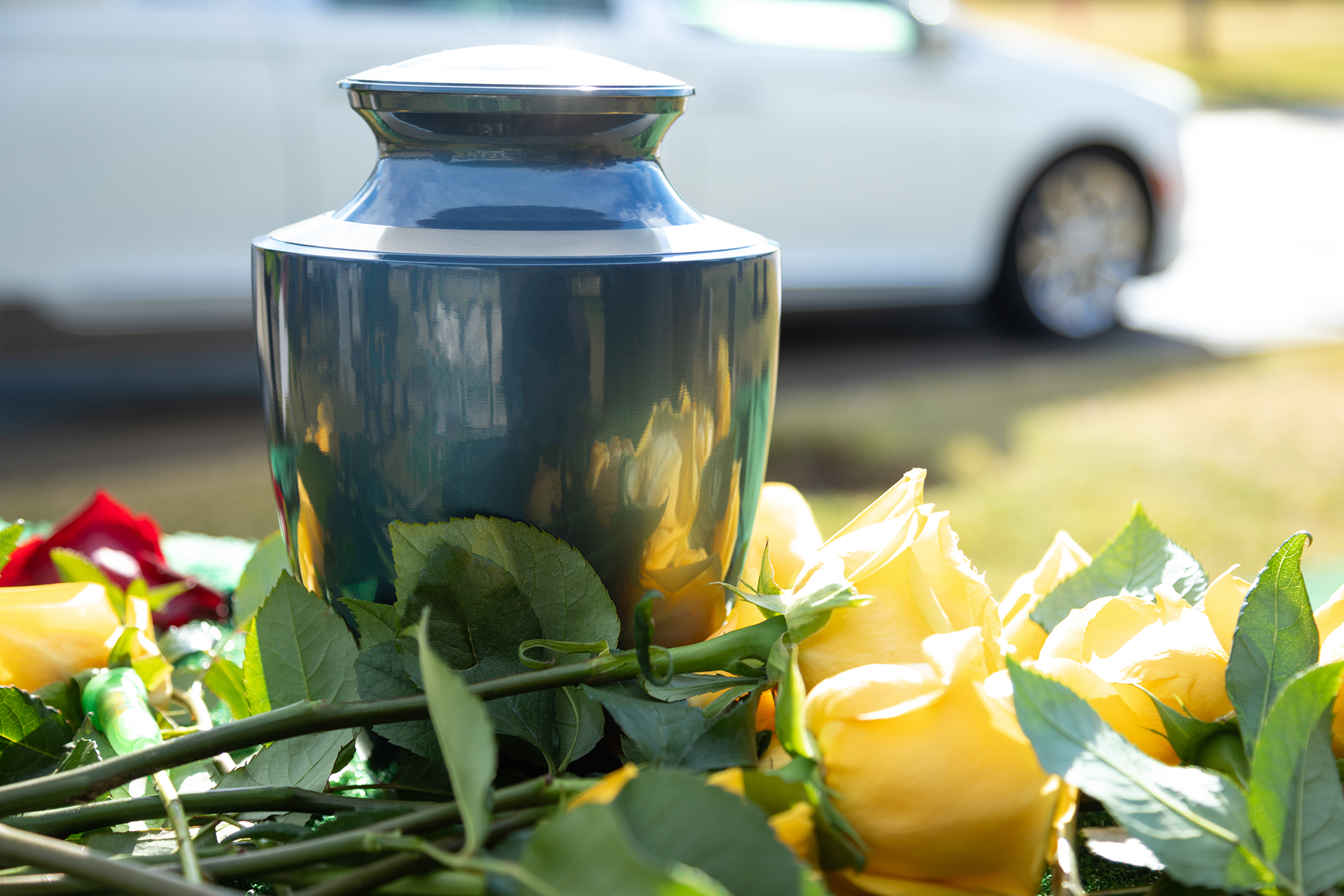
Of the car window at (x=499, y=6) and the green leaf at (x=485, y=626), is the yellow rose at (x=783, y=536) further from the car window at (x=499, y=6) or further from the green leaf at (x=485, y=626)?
the car window at (x=499, y=6)

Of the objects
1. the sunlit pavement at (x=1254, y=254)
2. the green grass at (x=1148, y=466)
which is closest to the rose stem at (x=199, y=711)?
the green grass at (x=1148, y=466)

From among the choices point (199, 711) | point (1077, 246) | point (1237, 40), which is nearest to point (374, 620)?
point (199, 711)

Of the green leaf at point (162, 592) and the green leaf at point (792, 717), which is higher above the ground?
the green leaf at point (792, 717)

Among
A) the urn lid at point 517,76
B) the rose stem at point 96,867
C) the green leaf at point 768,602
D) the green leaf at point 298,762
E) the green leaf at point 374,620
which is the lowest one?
the green leaf at point 298,762

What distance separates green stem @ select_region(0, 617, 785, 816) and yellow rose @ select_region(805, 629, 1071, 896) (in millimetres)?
50

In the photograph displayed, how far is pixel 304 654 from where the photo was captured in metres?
0.51

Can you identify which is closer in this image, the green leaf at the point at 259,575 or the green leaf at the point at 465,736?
the green leaf at the point at 465,736

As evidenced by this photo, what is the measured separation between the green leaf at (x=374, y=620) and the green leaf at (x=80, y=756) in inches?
4.9

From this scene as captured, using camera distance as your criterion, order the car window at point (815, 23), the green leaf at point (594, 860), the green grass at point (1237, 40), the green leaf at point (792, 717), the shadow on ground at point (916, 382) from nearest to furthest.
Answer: the green leaf at point (594, 860)
the green leaf at point (792, 717)
the shadow on ground at point (916, 382)
the car window at point (815, 23)
the green grass at point (1237, 40)

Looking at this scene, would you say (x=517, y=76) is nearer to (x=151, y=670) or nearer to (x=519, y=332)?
(x=519, y=332)

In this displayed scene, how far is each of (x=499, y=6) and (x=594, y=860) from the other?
3.30m

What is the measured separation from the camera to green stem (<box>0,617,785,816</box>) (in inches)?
16.3

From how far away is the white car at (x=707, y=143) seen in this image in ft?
9.48

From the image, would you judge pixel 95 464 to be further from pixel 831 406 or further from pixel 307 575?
pixel 307 575
